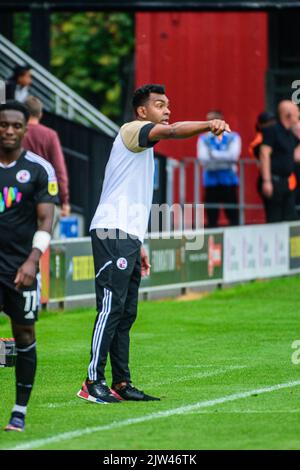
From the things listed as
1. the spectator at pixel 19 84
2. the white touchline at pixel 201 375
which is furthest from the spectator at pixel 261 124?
the white touchline at pixel 201 375

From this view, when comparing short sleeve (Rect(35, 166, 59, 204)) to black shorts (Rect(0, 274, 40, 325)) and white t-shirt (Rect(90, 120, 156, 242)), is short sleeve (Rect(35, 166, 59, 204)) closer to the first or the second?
black shorts (Rect(0, 274, 40, 325))

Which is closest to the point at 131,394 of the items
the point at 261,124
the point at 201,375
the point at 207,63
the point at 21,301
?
the point at 201,375

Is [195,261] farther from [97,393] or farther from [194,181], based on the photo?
[97,393]

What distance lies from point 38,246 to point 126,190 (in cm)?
139

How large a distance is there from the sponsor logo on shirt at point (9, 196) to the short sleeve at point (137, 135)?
122 cm

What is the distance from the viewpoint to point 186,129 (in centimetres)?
955

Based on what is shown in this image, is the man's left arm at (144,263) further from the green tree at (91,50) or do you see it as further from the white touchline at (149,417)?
the green tree at (91,50)

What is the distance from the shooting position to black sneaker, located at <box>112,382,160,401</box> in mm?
10516

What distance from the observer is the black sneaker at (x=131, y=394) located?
34.5 ft

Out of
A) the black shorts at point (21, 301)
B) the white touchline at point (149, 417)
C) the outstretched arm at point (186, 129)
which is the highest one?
the outstretched arm at point (186, 129)

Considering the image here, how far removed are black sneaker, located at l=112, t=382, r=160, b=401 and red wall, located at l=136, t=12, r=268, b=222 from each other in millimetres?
16624

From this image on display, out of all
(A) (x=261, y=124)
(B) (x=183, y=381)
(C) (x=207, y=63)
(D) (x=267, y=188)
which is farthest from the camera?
(C) (x=207, y=63)

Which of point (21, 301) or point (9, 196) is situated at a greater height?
point (9, 196)

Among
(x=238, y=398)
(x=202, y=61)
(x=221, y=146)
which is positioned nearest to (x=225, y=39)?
(x=202, y=61)
